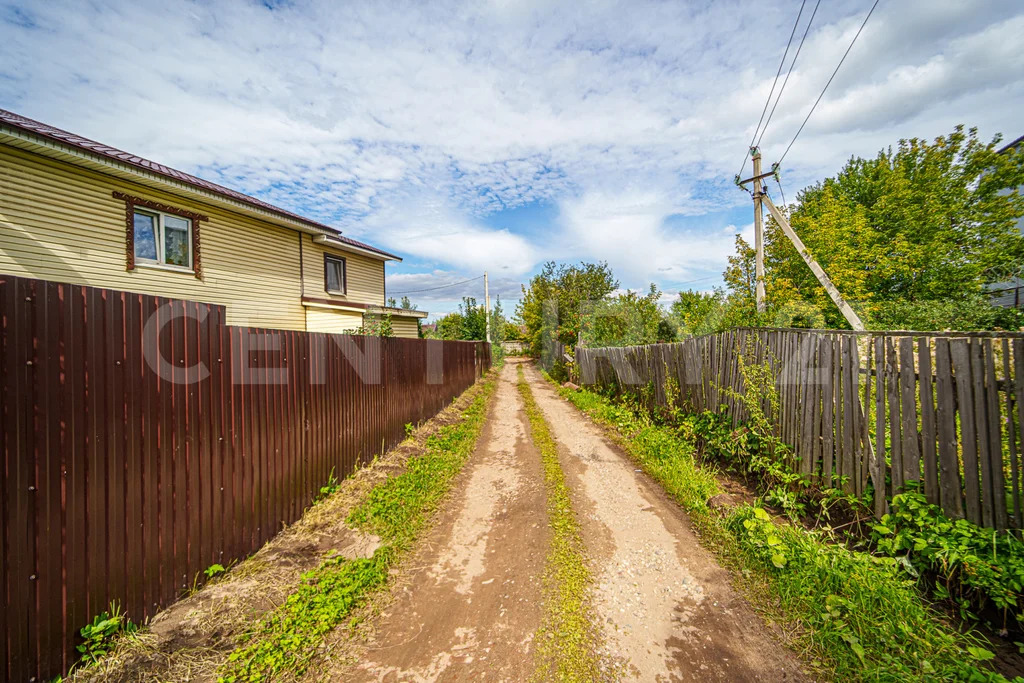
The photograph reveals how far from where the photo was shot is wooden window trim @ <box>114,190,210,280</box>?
26.2ft

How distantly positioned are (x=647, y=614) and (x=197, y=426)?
3.47 m

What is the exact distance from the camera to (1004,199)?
15594 mm

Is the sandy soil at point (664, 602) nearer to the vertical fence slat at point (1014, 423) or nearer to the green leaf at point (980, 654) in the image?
the green leaf at point (980, 654)

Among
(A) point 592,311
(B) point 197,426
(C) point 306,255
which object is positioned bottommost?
(B) point 197,426

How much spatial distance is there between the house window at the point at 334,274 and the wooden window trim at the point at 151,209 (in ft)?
13.7

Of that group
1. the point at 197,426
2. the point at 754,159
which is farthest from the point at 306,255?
the point at 754,159

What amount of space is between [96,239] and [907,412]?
12.6 metres

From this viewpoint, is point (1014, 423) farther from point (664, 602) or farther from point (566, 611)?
point (566, 611)

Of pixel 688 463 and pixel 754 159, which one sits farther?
pixel 754 159

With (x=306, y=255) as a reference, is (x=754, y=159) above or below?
above

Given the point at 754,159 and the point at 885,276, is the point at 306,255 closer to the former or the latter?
the point at 754,159

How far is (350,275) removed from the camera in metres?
14.5

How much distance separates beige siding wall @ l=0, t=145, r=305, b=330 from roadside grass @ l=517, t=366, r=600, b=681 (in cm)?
988

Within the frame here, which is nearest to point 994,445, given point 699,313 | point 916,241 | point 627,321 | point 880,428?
point 880,428
